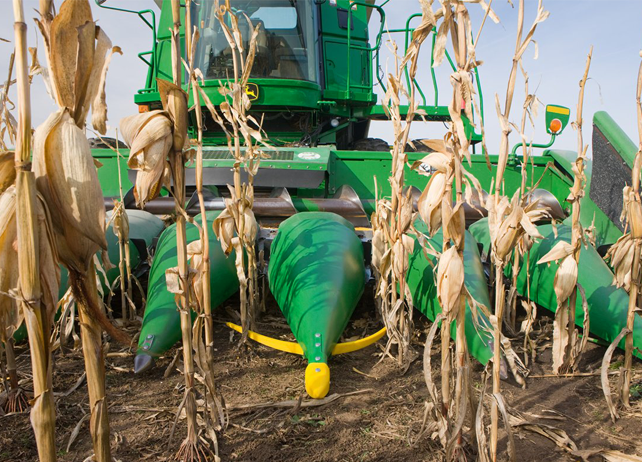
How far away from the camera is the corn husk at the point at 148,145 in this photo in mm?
1085

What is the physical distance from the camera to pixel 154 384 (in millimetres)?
1887

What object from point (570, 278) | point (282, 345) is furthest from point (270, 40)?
point (570, 278)

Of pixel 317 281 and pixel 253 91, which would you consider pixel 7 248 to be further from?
pixel 253 91

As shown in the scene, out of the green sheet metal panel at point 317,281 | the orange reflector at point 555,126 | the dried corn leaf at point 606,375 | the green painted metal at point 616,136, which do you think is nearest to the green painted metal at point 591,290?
the dried corn leaf at point 606,375

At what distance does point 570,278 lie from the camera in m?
1.77

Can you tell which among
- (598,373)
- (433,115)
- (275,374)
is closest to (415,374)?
(275,374)

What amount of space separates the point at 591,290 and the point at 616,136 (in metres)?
1.22

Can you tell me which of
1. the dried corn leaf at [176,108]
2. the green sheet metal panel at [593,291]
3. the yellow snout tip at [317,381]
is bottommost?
the yellow snout tip at [317,381]

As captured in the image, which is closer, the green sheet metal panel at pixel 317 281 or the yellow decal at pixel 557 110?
the green sheet metal panel at pixel 317 281

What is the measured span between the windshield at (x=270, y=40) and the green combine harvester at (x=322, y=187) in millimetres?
12

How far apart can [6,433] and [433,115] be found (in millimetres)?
4764

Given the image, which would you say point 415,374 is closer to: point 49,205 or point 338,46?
point 49,205

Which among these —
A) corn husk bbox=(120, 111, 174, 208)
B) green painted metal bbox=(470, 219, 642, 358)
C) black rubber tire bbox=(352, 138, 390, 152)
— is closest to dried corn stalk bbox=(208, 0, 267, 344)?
corn husk bbox=(120, 111, 174, 208)

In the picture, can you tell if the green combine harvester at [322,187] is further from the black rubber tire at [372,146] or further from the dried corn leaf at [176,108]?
the dried corn leaf at [176,108]
